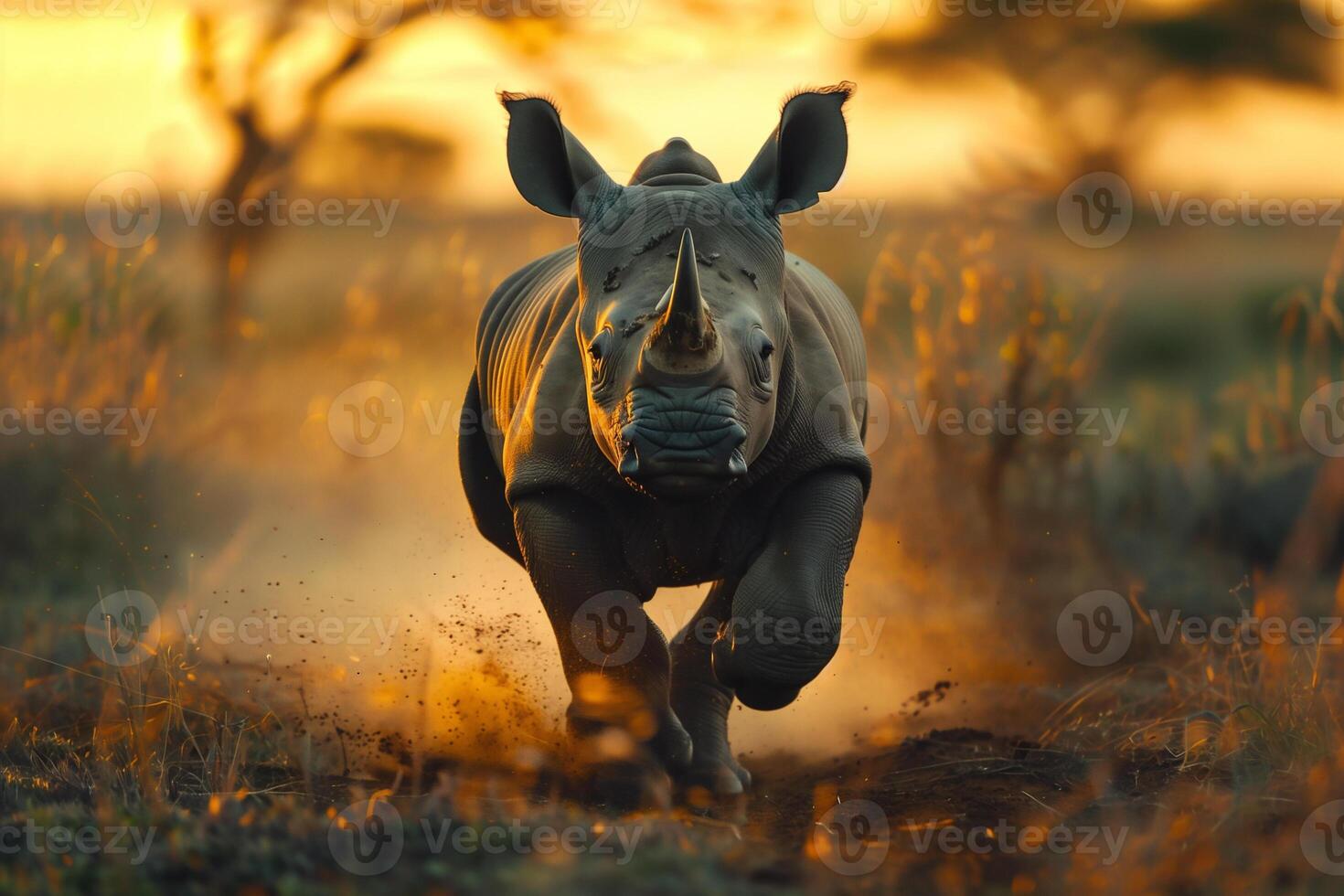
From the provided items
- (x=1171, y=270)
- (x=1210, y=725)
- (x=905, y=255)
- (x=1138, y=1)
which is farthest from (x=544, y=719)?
(x=1171, y=270)

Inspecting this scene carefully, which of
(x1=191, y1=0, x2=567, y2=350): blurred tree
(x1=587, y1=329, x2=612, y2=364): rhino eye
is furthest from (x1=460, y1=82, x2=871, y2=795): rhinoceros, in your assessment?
(x1=191, y1=0, x2=567, y2=350): blurred tree

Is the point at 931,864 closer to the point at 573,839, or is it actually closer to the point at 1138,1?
the point at 573,839

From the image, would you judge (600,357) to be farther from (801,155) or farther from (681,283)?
(801,155)

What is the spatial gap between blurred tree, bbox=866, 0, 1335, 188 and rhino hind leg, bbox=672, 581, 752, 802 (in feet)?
41.2

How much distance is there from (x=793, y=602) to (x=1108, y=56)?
14.8 metres

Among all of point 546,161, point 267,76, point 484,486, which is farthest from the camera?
point 267,76

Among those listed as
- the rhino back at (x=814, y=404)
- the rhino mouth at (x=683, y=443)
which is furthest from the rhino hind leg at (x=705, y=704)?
the rhino mouth at (x=683, y=443)

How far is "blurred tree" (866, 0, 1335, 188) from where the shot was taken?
1806 centimetres

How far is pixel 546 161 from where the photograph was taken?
575 cm

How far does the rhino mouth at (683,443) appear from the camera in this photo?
4.66 metres

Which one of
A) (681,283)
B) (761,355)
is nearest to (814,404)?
(761,355)

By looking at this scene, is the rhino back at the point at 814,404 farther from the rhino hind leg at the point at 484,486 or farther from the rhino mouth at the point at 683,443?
the rhino hind leg at the point at 484,486

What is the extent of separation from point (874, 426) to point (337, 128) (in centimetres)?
999

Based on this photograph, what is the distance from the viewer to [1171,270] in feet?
69.7
